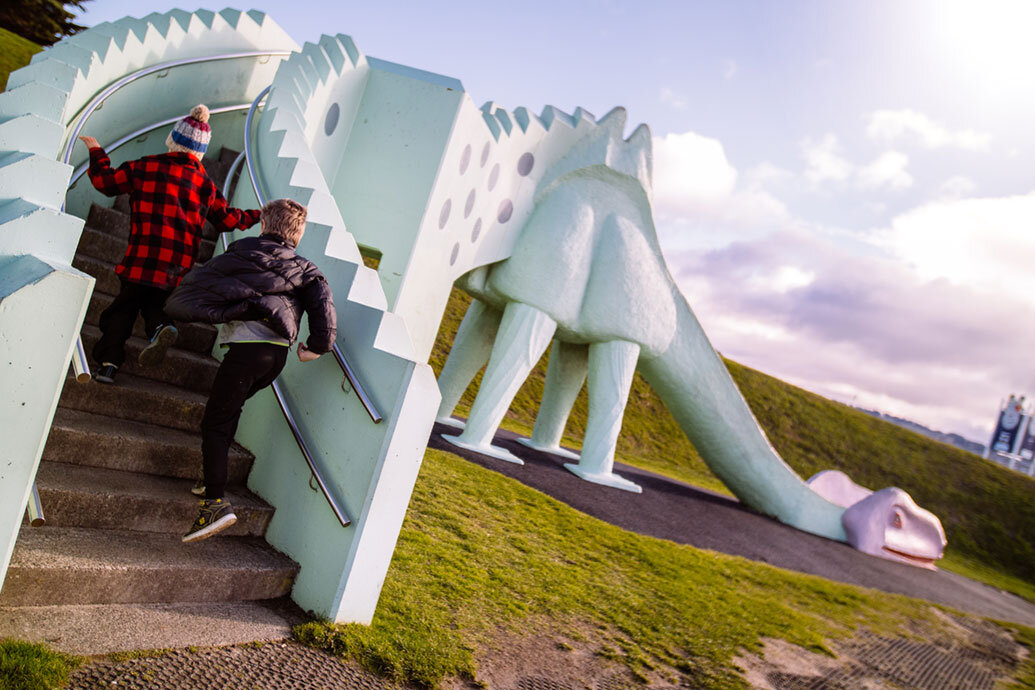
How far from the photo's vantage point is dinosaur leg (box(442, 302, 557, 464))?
9.51 m

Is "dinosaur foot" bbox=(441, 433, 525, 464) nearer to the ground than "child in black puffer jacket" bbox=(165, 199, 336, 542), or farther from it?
nearer to the ground

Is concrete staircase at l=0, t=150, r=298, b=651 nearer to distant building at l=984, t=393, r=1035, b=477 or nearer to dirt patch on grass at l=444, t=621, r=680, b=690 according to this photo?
dirt patch on grass at l=444, t=621, r=680, b=690

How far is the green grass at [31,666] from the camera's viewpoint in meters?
2.64

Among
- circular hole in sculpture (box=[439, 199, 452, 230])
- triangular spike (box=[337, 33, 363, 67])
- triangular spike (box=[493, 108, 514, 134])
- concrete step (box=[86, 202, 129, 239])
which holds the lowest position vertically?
concrete step (box=[86, 202, 129, 239])

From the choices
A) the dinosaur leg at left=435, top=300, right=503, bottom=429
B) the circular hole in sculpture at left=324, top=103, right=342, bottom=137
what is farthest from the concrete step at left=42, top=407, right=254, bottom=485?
the dinosaur leg at left=435, top=300, right=503, bottom=429

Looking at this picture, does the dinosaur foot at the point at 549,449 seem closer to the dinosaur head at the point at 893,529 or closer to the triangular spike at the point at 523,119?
the triangular spike at the point at 523,119

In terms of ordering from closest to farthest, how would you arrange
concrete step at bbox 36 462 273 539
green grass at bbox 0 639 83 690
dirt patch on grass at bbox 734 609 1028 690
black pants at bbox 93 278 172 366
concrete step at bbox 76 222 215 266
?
1. green grass at bbox 0 639 83 690
2. concrete step at bbox 36 462 273 539
3. black pants at bbox 93 278 172 366
4. concrete step at bbox 76 222 215 266
5. dirt patch on grass at bbox 734 609 1028 690

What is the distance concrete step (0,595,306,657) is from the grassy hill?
14.9 metres

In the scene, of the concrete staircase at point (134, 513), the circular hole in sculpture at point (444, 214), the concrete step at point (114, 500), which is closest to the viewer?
the concrete staircase at point (134, 513)

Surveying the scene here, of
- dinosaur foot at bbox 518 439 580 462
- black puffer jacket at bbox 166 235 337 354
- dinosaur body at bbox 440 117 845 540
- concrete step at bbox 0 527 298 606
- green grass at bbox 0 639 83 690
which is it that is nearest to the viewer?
green grass at bbox 0 639 83 690

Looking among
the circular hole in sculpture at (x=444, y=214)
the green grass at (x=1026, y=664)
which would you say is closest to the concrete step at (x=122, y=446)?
the circular hole in sculpture at (x=444, y=214)

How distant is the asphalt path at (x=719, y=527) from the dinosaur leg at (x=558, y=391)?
1.70 feet

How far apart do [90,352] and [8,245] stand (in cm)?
169

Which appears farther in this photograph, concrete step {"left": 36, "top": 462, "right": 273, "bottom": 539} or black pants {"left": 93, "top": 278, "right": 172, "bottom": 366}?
black pants {"left": 93, "top": 278, "right": 172, "bottom": 366}
